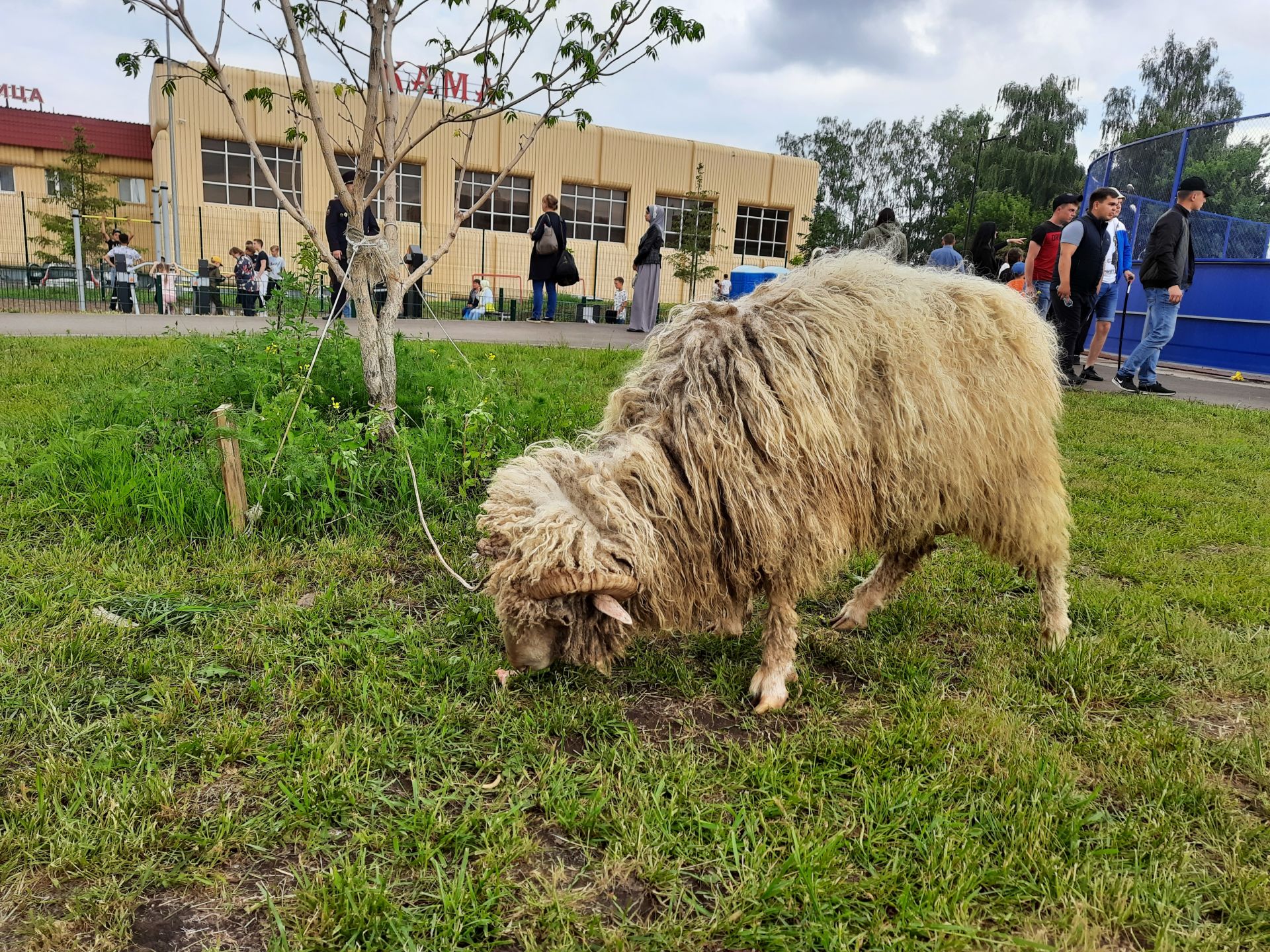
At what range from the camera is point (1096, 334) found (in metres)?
10.6

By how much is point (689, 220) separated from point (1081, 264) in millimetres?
19268

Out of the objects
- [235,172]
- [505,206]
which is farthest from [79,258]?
[505,206]

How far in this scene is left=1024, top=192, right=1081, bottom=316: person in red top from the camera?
987 centimetres

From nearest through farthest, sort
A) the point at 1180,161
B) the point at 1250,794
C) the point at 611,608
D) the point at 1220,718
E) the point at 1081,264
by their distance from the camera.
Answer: the point at 1250,794 < the point at 611,608 < the point at 1220,718 < the point at 1081,264 < the point at 1180,161

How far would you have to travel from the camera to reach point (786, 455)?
8.80 ft

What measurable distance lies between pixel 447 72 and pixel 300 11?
908mm

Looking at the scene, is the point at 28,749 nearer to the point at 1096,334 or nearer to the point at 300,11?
the point at 300,11

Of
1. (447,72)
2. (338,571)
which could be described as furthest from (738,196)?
(338,571)

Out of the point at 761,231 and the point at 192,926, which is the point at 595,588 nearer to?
the point at 192,926

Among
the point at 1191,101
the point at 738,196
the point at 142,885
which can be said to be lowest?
the point at 142,885

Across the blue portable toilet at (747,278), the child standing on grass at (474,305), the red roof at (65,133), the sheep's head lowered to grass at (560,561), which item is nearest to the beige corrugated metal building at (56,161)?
the red roof at (65,133)

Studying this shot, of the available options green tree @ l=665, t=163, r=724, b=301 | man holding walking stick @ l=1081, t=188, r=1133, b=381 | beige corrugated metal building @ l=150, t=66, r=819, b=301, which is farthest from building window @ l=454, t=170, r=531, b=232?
man holding walking stick @ l=1081, t=188, r=1133, b=381

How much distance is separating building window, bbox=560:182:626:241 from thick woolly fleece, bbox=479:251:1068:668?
3232 cm

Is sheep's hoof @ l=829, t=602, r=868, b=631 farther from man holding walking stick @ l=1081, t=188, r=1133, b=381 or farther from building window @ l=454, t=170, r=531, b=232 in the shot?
building window @ l=454, t=170, r=531, b=232
